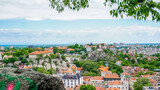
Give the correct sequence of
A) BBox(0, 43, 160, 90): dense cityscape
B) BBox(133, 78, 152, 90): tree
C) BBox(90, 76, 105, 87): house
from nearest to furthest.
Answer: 1. BBox(133, 78, 152, 90): tree
2. BBox(0, 43, 160, 90): dense cityscape
3. BBox(90, 76, 105, 87): house

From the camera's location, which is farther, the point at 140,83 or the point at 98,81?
the point at 98,81

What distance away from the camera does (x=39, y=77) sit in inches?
131

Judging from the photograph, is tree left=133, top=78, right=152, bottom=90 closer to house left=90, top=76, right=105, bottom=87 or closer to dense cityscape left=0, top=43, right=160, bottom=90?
dense cityscape left=0, top=43, right=160, bottom=90

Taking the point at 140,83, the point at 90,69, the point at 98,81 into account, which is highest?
the point at 140,83

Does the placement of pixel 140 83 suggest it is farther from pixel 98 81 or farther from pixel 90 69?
pixel 90 69

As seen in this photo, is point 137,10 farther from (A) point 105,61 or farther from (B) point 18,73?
(A) point 105,61

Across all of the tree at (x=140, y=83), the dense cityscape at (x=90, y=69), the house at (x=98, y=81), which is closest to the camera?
the tree at (x=140, y=83)

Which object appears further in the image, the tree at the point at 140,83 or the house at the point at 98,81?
the house at the point at 98,81

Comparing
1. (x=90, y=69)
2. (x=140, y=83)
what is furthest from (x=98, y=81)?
(x=90, y=69)

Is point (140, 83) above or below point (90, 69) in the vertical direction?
above

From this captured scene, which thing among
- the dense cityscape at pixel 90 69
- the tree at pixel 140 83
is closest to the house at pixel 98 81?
the dense cityscape at pixel 90 69

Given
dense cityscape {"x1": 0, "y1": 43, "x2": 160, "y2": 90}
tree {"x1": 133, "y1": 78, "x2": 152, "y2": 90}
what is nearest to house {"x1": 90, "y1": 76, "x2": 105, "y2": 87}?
dense cityscape {"x1": 0, "y1": 43, "x2": 160, "y2": 90}

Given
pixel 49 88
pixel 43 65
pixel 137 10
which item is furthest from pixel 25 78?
pixel 43 65

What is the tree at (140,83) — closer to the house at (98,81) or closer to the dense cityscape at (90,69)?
the dense cityscape at (90,69)
